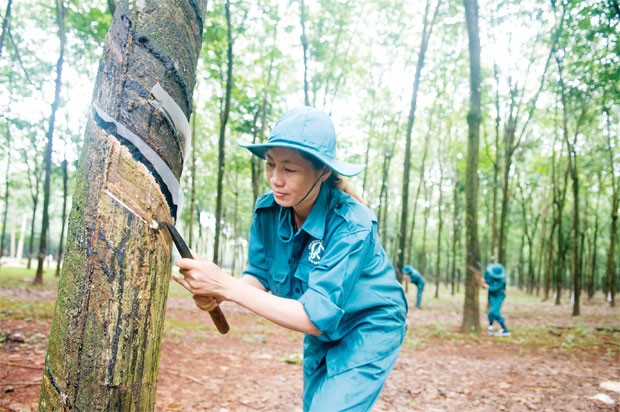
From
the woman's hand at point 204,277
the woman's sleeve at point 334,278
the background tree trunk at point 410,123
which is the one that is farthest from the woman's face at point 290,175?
the background tree trunk at point 410,123

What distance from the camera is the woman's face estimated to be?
1.77 metres

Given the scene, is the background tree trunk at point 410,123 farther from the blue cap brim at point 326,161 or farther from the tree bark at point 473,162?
the blue cap brim at point 326,161

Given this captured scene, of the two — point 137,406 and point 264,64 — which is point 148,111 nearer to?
point 137,406

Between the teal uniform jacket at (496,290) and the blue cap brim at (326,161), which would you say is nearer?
the blue cap brim at (326,161)

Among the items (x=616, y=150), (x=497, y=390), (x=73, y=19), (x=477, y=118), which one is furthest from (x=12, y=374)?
(x=616, y=150)

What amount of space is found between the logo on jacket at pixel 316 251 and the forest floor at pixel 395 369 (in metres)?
2.62

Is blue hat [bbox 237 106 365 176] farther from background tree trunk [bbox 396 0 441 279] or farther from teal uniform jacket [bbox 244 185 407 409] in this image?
background tree trunk [bbox 396 0 441 279]

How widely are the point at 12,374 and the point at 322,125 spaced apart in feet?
12.4

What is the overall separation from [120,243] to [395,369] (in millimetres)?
5497

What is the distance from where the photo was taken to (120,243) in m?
1.18

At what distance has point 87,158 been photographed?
4.06 ft

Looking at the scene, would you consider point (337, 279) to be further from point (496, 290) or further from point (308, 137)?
point (496, 290)

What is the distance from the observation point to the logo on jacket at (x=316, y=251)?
181 cm

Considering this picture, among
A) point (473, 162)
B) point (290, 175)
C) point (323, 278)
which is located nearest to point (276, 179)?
point (290, 175)
